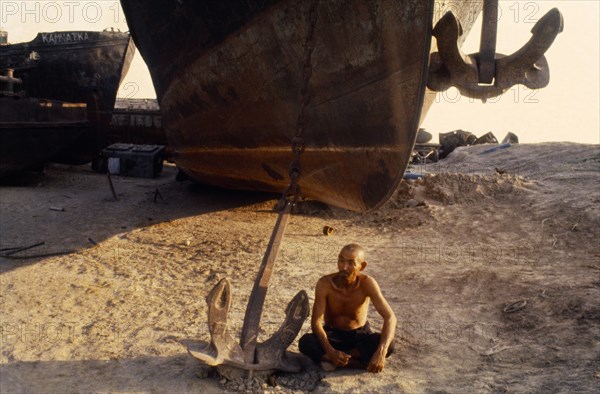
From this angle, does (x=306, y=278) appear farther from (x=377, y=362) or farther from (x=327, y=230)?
(x=377, y=362)

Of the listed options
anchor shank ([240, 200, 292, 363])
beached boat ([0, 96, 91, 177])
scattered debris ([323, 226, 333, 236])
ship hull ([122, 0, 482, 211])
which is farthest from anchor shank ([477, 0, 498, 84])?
beached boat ([0, 96, 91, 177])

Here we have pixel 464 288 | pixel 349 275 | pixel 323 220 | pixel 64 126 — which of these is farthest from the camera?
pixel 64 126

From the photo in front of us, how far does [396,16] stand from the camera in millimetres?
3197

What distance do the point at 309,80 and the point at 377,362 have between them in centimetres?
175

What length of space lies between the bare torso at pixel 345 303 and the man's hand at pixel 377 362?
21 centimetres

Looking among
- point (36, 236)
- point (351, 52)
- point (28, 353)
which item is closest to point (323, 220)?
point (36, 236)

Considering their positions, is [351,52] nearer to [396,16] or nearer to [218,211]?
[396,16]

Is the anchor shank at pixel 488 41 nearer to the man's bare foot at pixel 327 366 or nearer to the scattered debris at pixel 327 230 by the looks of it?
the man's bare foot at pixel 327 366

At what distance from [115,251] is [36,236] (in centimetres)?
104

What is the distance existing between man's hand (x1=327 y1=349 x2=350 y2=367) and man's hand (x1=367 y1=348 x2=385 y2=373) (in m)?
0.13

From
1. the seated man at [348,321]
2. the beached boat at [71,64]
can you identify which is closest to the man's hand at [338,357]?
the seated man at [348,321]

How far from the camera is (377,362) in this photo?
307 cm

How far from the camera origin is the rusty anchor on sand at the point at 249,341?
9.63ft

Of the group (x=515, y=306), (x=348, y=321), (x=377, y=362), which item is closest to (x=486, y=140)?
(x=515, y=306)
